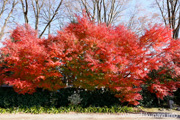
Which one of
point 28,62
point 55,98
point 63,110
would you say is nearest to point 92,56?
point 28,62

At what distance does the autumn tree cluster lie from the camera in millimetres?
7410

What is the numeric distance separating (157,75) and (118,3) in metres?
13.1

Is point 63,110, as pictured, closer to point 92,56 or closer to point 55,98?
point 55,98

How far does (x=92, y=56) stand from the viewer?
7656mm

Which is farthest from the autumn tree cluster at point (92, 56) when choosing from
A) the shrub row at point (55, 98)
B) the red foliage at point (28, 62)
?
the shrub row at point (55, 98)

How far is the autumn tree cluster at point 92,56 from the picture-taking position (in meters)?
7.41

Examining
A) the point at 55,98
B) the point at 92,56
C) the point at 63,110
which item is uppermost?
the point at 92,56

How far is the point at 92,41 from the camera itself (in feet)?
24.8

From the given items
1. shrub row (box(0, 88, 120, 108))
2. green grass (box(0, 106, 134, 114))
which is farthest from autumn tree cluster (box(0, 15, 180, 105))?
shrub row (box(0, 88, 120, 108))

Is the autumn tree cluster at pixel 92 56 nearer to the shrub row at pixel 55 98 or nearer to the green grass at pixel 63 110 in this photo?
the green grass at pixel 63 110

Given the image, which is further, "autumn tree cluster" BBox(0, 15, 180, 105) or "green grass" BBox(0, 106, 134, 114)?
"green grass" BBox(0, 106, 134, 114)

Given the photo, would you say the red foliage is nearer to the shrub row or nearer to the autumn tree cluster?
the autumn tree cluster

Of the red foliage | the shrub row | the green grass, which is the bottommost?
the green grass

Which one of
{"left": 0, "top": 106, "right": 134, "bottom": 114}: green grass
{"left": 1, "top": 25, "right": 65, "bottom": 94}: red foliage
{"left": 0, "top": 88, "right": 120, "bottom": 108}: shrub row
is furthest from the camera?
{"left": 0, "top": 88, "right": 120, "bottom": 108}: shrub row
